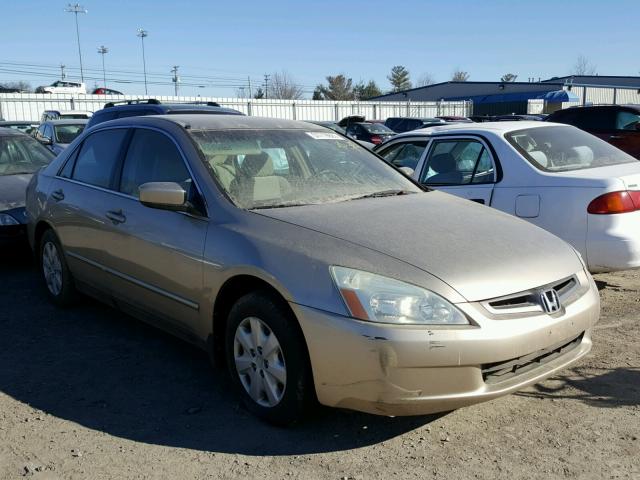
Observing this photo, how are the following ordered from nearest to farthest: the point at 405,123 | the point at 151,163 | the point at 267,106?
the point at 151,163 < the point at 405,123 < the point at 267,106

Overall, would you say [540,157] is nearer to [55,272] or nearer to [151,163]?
[151,163]

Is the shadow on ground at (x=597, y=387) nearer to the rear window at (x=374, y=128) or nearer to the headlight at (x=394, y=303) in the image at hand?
the headlight at (x=394, y=303)

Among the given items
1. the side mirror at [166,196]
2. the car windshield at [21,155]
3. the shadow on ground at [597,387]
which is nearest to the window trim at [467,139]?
the shadow on ground at [597,387]

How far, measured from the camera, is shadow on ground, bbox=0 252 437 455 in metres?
3.31

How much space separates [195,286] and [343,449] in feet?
4.15

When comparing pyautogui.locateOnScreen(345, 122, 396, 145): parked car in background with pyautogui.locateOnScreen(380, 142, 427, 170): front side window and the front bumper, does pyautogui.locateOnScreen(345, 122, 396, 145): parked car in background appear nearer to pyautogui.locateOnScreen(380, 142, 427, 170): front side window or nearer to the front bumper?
pyautogui.locateOnScreen(380, 142, 427, 170): front side window

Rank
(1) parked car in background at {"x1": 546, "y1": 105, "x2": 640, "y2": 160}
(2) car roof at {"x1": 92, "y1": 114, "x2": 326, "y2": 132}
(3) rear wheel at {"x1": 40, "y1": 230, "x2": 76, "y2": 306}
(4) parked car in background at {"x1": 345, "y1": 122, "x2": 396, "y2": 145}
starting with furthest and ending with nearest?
1. (4) parked car in background at {"x1": 345, "y1": 122, "x2": 396, "y2": 145}
2. (1) parked car in background at {"x1": 546, "y1": 105, "x2": 640, "y2": 160}
3. (3) rear wheel at {"x1": 40, "y1": 230, "x2": 76, "y2": 306}
4. (2) car roof at {"x1": 92, "y1": 114, "x2": 326, "y2": 132}

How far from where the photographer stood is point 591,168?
5500 mm

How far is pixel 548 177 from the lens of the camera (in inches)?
208

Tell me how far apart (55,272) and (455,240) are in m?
3.70

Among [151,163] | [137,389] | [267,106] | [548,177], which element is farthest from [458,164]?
[267,106]

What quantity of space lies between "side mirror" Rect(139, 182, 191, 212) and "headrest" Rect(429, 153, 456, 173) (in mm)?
3200

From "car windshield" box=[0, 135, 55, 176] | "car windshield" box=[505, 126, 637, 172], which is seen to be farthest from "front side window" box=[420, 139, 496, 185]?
"car windshield" box=[0, 135, 55, 176]

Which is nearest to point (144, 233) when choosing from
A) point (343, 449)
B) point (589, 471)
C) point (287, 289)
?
point (287, 289)
